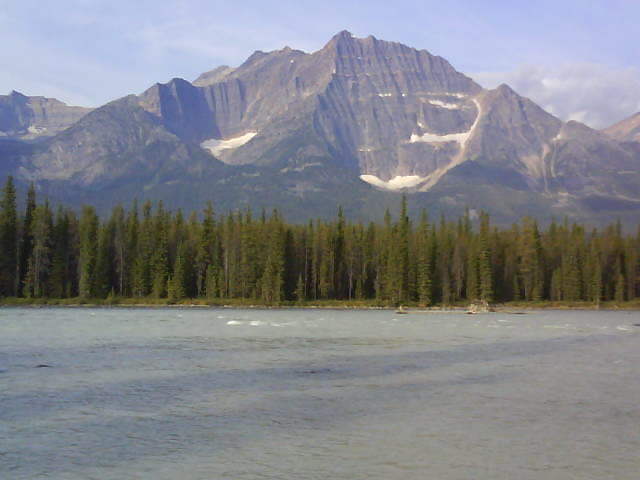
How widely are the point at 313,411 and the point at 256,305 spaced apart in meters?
114

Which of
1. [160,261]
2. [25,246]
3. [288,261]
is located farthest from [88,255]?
[288,261]

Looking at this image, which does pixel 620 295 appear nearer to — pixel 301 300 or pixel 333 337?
pixel 301 300

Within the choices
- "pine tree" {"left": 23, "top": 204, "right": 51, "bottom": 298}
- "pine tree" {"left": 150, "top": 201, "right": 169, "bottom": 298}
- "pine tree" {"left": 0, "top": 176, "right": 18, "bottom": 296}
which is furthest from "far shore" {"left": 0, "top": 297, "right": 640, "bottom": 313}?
"pine tree" {"left": 0, "top": 176, "right": 18, "bottom": 296}

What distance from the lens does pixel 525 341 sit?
68000mm

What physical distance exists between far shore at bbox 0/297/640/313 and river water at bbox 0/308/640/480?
78.2m

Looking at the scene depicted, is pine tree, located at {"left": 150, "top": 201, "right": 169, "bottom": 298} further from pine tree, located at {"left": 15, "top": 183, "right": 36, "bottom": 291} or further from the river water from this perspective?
the river water

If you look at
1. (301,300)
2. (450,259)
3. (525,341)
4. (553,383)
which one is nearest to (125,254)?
(301,300)

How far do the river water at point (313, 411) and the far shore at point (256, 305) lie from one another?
78.2m

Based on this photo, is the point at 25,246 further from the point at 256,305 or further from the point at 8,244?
the point at 256,305

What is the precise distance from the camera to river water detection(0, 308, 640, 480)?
75.3ft

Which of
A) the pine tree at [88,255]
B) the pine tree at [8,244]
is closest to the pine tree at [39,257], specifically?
the pine tree at [8,244]

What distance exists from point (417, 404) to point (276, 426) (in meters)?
7.97

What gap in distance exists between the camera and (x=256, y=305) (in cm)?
14475

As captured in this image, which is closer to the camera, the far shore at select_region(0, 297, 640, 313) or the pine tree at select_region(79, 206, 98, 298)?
the far shore at select_region(0, 297, 640, 313)
